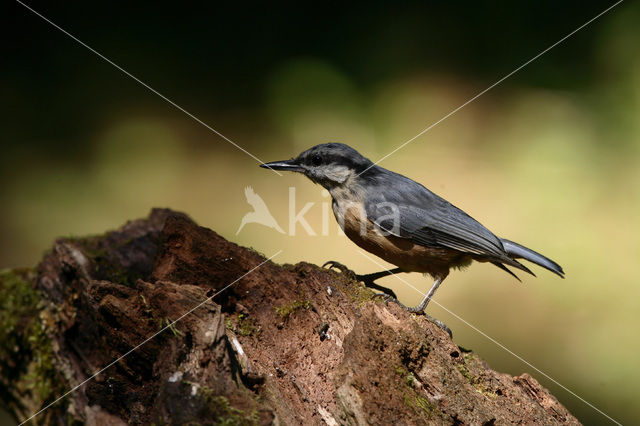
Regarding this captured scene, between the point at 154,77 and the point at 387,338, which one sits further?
the point at 154,77

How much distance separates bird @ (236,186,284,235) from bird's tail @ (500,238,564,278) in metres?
2.42

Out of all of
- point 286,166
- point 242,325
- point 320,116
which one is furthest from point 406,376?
point 320,116

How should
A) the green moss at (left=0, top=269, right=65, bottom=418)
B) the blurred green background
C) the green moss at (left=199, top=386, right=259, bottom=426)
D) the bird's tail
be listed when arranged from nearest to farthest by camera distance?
the green moss at (left=199, top=386, right=259, bottom=426), the green moss at (left=0, top=269, right=65, bottom=418), the bird's tail, the blurred green background

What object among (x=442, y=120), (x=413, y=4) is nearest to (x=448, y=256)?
(x=442, y=120)

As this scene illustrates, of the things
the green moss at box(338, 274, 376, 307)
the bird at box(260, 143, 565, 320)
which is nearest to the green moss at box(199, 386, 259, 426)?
the green moss at box(338, 274, 376, 307)

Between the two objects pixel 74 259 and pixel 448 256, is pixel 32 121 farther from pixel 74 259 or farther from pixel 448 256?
pixel 448 256

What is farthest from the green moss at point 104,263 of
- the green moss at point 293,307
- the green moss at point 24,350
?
the green moss at point 293,307

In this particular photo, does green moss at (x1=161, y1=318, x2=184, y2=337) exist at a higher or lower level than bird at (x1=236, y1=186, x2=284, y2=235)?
lower

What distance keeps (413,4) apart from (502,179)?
1.97 m

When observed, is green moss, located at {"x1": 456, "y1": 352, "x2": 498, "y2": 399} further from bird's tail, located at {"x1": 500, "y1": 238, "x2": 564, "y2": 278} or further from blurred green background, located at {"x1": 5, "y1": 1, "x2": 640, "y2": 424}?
blurred green background, located at {"x1": 5, "y1": 1, "x2": 640, "y2": 424}

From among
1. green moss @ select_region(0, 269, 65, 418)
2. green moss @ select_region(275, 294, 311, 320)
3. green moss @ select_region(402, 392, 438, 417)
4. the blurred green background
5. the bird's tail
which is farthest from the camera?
the blurred green background

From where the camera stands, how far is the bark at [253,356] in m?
→ 1.91

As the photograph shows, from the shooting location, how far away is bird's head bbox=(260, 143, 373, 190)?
3188mm

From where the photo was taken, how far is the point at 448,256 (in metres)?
3.05
